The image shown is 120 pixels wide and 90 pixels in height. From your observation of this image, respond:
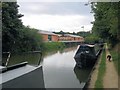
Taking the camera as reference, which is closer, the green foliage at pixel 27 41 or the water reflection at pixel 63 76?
the water reflection at pixel 63 76

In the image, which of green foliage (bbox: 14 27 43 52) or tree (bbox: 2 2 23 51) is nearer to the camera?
tree (bbox: 2 2 23 51)

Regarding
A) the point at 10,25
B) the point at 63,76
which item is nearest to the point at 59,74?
the point at 63,76

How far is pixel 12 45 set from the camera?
30156 mm

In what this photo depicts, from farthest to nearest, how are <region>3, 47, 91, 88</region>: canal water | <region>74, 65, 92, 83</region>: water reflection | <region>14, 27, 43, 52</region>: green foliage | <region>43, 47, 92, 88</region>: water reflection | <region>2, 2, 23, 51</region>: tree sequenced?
<region>14, 27, 43, 52</region>: green foliage, <region>2, 2, 23, 51</region>: tree, <region>74, 65, 92, 83</region>: water reflection, <region>43, 47, 92, 88</region>: water reflection, <region>3, 47, 91, 88</region>: canal water

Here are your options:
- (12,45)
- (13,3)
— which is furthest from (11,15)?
(12,45)

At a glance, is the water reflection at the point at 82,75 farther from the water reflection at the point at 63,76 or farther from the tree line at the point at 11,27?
the tree line at the point at 11,27

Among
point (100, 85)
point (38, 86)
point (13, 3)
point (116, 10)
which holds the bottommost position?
point (100, 85)

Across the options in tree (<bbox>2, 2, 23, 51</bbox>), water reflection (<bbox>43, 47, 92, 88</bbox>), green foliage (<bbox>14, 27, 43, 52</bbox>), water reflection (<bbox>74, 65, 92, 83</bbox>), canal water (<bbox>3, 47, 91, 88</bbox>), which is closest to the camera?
canal water (<bbox>3, 47, 91, 88</bbox>)

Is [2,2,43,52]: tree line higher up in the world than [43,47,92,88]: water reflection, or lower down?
higher up

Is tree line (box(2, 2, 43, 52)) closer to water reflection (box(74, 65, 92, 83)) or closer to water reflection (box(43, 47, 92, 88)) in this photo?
water reflection (box(43, 47, 92, 88))

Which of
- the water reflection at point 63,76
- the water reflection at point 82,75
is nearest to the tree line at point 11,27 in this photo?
the water reflection at point 63,76

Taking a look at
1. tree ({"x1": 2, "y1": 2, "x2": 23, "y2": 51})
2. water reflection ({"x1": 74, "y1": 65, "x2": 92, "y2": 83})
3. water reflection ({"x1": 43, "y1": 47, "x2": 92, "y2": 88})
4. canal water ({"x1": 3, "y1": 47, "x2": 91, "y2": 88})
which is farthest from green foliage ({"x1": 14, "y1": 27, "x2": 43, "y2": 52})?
water reflection ({"x1": 74, "y1": 65, "x2": 92, "y2": 83})

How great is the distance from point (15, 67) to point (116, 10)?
640 cm

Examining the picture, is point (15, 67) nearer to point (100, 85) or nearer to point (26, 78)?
point (26, 78)
